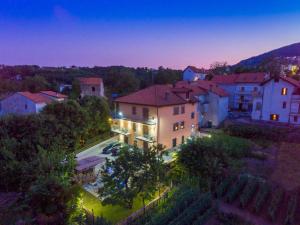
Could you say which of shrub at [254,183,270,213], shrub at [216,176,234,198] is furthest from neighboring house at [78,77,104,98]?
shrub at [254,183,270,213]

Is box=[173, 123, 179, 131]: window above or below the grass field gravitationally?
above

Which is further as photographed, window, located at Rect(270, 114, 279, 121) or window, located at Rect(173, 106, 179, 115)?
window, located at Rect(270, 114, 279, 121)

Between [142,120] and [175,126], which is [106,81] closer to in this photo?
[142,120]

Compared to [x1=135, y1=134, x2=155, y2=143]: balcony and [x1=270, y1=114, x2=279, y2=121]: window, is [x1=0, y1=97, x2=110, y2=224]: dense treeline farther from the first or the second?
[x1=270, y1=114, x2=279, y2=121]: window

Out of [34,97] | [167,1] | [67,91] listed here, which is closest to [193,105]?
[167,1]

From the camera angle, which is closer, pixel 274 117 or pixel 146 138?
pixel 146 138

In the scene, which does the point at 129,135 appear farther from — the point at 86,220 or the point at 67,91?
the point at 67,91

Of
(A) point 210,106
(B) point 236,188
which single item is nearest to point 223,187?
(B) point 236,188
